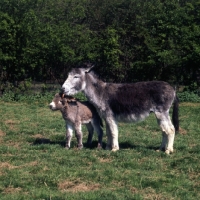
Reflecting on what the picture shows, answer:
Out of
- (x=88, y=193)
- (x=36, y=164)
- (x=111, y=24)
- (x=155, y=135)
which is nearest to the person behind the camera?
(x=88, y=193)

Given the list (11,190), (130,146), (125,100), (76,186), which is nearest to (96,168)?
(76,186)

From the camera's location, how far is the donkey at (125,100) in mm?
10695

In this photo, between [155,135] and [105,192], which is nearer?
[105,192]

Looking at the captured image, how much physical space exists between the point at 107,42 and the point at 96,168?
1536cm

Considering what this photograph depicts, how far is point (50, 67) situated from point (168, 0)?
287 inches

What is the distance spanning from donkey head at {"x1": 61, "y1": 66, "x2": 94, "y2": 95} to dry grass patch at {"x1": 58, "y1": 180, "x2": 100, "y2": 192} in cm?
325

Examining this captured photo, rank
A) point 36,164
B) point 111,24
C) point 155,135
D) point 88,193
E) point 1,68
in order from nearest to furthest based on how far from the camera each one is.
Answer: point 88,193 < point 36,164 < point 155,135 < point 1,68 < point 111,24

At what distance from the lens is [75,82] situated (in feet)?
35.4

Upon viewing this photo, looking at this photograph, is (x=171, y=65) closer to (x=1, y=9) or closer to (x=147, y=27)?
(x=147, y=27)

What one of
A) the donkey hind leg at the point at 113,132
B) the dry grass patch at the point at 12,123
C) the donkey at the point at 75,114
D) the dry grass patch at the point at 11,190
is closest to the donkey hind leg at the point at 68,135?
the donkey at the point at 75,114

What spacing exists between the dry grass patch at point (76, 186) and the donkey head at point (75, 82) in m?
3.25

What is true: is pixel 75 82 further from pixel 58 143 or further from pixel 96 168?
pixel 96 168

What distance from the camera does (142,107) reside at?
10695 millimetres

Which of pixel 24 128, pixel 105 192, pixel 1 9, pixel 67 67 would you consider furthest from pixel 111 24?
pixel 105 192
